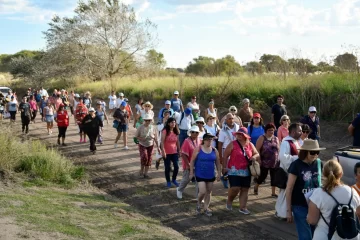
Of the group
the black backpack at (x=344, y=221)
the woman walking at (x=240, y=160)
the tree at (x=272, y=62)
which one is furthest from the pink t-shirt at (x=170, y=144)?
the tree at (x=272, y=62)

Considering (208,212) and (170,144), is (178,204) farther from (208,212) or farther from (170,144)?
(170,144)

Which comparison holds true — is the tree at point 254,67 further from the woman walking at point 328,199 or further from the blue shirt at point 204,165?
the woman walking at point 328,199

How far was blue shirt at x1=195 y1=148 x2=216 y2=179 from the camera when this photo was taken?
28.3 feet

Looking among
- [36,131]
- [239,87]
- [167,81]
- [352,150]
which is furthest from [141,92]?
[352,150]

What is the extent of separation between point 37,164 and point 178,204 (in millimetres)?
4017

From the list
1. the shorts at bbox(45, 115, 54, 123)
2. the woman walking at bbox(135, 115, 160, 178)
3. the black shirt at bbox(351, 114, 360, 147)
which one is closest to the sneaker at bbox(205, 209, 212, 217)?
the woman walking at bbox(135, 115, 160, 178)

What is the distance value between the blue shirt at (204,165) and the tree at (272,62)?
1423cm

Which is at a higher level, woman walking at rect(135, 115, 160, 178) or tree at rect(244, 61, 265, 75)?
tree at rect(244, 61, 265, 75)

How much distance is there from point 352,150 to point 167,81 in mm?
23851

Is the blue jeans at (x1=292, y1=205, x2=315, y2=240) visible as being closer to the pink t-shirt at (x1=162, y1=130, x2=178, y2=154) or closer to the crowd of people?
the crowd of people

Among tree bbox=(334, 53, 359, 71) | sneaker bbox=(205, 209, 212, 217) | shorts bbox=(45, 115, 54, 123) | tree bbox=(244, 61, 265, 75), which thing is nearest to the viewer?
sneaker bbox=(205, 209, 212, 217)

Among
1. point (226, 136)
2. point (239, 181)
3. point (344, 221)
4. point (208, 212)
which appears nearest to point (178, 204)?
point (208, 212)

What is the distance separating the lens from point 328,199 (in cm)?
492

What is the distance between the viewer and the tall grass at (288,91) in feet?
59.0
